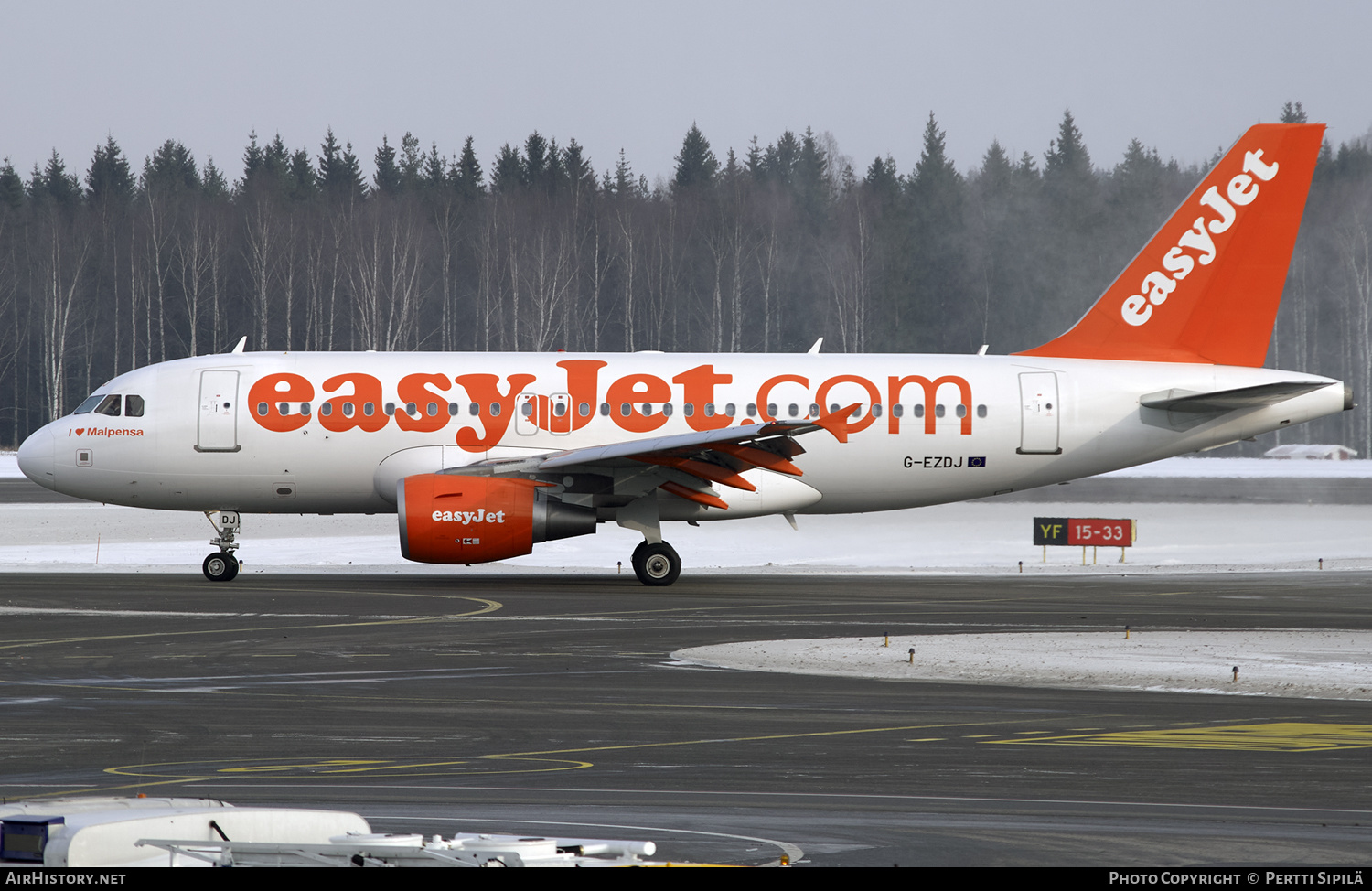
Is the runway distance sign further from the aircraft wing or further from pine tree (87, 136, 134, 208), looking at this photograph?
pine tree (87, 136, 134, 208)

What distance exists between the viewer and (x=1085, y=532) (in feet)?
106

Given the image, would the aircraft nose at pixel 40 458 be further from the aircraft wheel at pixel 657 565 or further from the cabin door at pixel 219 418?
the aircraft wheel at pixel 657 565

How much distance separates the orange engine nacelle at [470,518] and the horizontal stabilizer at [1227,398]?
11.3 m

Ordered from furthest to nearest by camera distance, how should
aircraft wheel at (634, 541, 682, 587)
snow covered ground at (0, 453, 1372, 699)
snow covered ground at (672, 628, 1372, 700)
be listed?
aircraft wheel at (634, 541, 682, 587) < snow covered ground at (0, 453, 1372, 699) < snow covered ground at (672, 628, 1372, 700)

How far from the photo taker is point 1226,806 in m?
8.66

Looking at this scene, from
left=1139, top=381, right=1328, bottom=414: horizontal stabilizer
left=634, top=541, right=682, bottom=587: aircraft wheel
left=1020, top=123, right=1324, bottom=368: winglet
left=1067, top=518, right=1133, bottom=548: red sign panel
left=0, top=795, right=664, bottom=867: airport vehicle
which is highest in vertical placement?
left=1020, top=123, right=1324, bottom=368: winglet

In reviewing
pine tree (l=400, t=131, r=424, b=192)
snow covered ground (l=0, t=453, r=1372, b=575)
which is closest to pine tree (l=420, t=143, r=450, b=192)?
pine tree (l=400, t=131, r=424, b=192)

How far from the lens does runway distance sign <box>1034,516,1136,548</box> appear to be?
31938mm

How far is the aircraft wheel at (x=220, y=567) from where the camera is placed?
2552 cm

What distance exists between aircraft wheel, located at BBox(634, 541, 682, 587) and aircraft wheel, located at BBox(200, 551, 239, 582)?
7.16 meters

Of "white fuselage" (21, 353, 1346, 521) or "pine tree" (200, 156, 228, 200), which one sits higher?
"pine tree" (200, 156, 228, 200)

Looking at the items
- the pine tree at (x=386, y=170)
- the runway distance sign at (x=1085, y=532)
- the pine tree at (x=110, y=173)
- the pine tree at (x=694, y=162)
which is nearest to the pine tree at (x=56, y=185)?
the pine tree at (x=110, y=173)

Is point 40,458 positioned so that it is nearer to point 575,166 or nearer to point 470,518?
point 470,518
